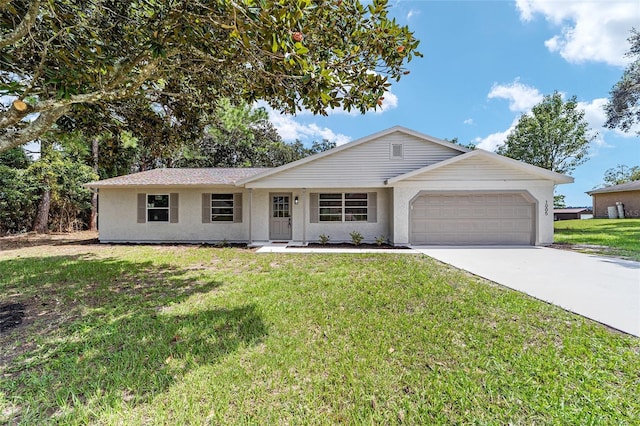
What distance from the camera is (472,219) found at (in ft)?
36.3

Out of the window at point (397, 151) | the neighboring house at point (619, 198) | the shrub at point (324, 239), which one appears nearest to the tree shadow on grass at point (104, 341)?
the shrub at point (324, 239)

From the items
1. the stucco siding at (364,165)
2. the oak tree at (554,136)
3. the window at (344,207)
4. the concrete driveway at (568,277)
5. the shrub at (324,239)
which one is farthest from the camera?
the oak tree at (554,136)

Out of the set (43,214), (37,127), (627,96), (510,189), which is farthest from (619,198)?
(43,214)

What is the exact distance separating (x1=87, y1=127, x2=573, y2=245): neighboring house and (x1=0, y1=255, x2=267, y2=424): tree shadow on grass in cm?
627

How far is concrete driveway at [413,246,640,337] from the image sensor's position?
166 inches

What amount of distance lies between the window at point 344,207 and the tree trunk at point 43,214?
50.3 feet

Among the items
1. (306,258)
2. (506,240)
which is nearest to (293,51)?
(306,258)

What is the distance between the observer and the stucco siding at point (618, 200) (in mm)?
23734

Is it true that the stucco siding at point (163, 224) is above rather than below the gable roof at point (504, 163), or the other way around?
below

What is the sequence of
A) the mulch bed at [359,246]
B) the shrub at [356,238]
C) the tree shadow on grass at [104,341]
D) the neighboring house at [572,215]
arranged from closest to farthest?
the tree shadow on grass at [104,341], the mulch bed at [359,246], the shrub at [356,238], the neighboring house at [572,215]

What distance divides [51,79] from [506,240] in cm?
1383

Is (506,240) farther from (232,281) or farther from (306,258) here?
(232,281)

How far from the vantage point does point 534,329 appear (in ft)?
11.8

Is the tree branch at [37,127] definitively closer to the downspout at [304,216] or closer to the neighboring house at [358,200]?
the neighboring house at [358,200]
